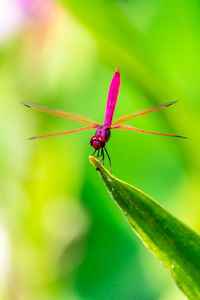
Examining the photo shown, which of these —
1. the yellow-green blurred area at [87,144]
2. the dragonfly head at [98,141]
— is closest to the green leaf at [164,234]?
the dragonfly head at [98,141]

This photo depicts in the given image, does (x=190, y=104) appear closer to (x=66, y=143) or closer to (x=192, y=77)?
(x=192, y=77)

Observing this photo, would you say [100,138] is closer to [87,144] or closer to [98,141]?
[98,141]

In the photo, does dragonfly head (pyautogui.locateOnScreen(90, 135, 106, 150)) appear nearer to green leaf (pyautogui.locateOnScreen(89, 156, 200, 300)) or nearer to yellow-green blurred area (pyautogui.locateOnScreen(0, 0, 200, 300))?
yellow-green blurred area (pyautogui.locateOnScreen(0, 0, 200, 300))

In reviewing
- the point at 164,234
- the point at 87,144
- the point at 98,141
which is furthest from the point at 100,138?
the point at 87,144

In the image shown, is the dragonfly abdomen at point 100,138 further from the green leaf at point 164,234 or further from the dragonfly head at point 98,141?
the green leaf at point 164,234

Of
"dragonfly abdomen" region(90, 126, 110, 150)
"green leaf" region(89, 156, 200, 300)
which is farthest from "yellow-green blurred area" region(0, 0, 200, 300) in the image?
"green leaf" region(89, 156, 200, 300)

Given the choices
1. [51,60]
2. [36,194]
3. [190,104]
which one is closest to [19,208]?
[36,194]
